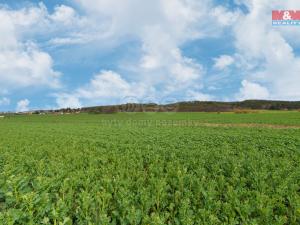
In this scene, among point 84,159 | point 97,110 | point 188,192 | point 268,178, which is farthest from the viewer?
point 97,110

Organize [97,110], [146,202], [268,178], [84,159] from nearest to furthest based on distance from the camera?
[146,202] < [268,178] < [84,159] < [97,110]

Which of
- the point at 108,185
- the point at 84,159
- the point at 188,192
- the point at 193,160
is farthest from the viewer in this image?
the point at 84,159

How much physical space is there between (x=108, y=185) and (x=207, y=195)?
247 cm

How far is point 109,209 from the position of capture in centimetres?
512

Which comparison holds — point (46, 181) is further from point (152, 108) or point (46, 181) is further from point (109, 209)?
point (152, 108)

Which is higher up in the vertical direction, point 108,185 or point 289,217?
point 108,185

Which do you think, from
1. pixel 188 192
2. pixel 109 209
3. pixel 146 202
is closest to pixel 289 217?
pixel 188 192

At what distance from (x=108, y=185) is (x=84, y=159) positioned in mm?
4799

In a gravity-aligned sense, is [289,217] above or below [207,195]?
below

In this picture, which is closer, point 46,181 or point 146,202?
point 146,202

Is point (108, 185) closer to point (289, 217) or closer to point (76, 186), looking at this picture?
point (76, 186)

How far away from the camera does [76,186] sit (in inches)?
247

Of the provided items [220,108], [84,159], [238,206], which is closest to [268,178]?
[238,206]

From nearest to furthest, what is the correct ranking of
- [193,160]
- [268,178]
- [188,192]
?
[188,192]
[268,178]
[193,160]
